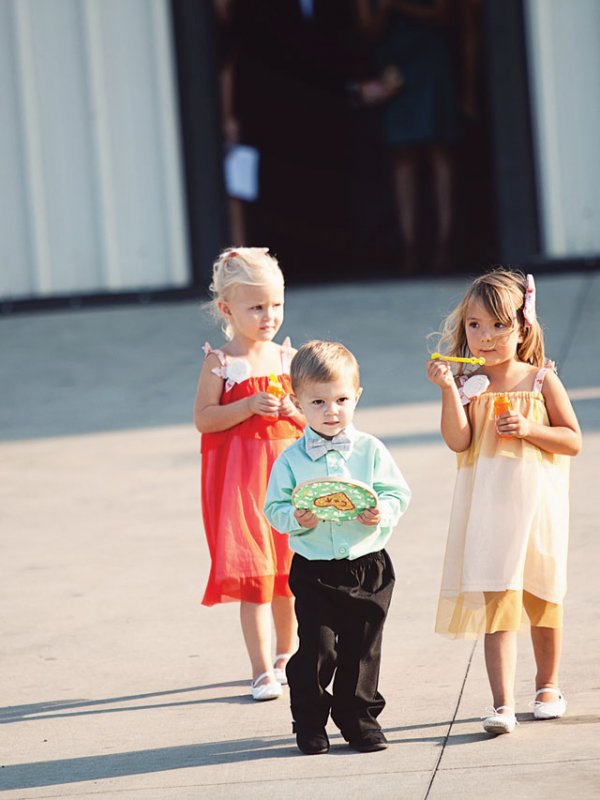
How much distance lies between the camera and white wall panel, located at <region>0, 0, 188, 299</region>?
10156 mm

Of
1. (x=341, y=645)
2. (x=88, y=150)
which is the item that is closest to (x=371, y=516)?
(x=341, y=645)

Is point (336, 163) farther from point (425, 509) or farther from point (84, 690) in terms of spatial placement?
point (84, 690)

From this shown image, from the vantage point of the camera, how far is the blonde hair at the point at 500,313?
158 inches

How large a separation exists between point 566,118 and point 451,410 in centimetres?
657

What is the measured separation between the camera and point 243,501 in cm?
448

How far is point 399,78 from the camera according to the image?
1077 cm

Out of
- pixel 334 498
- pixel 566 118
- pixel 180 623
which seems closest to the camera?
pixel 334 498

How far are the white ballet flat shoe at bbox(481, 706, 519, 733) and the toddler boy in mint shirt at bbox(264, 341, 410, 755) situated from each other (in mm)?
279

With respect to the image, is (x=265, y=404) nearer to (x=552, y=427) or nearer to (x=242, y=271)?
(x=242, y=271)

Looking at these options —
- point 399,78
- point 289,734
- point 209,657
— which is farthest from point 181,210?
point 289,734

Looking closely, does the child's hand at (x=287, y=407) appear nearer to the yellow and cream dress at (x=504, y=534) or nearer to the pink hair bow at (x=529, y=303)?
the yellow and cream dress at (x=504, y=534)

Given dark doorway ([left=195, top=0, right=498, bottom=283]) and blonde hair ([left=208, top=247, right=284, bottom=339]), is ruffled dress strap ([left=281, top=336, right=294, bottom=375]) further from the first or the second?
dark doorway ([left=195, top=0, right=498, bottom=283])

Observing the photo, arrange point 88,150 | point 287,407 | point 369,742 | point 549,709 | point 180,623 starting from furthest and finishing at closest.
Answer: point 88,150, point 180,623, point 287,407, point 549,709, point 369,742

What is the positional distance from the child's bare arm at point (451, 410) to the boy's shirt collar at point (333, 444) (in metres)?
0.26
